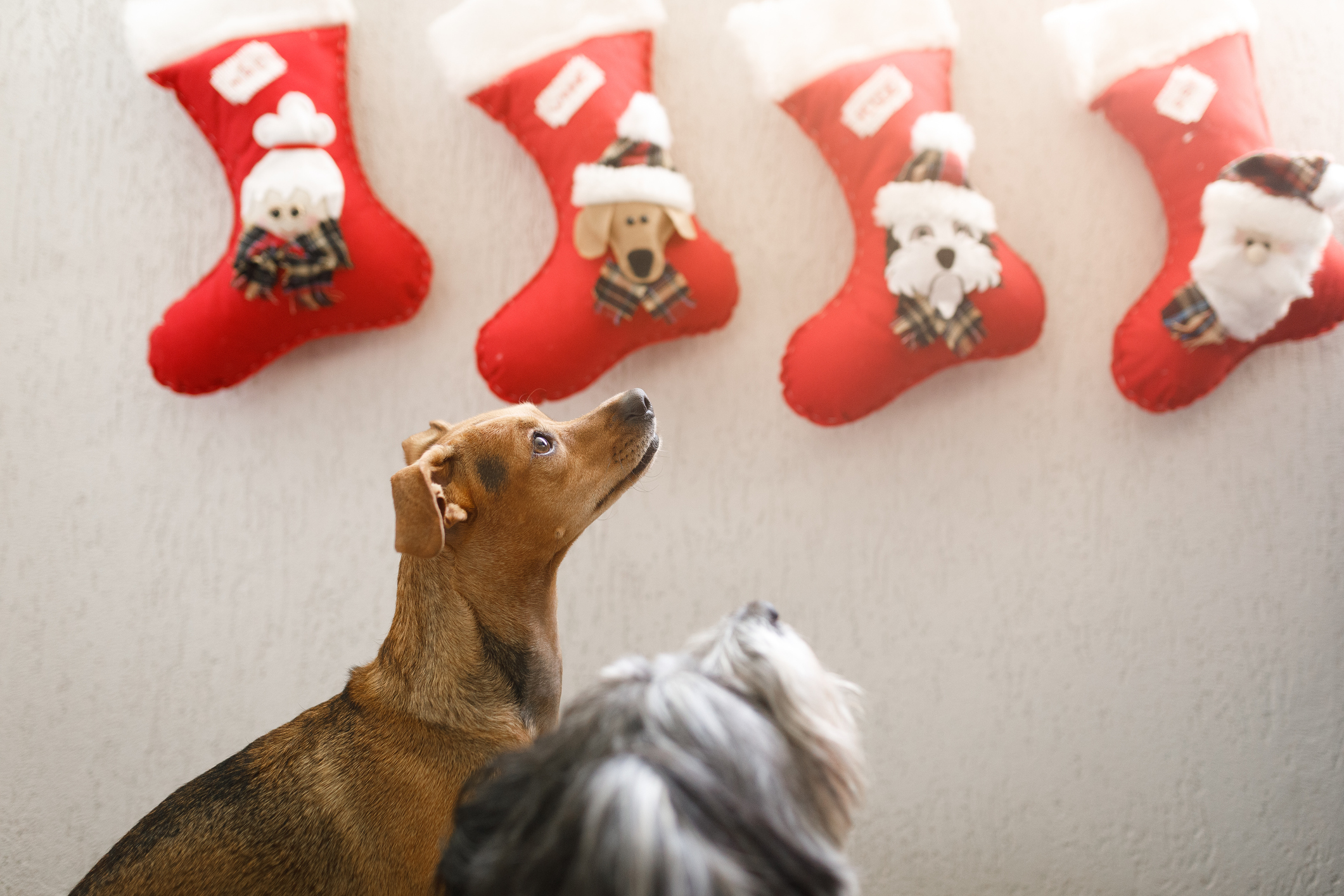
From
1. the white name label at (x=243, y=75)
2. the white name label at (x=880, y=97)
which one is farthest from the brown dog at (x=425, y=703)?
the white name label at (x=243, y=75)

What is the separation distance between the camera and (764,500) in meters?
1.76

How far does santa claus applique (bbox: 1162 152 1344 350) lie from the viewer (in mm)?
1446

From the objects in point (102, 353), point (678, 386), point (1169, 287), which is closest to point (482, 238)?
point (678, 386)

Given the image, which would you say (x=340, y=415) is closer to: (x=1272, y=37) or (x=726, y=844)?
(x=726, y=844)

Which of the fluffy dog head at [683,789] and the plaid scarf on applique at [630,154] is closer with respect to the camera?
the fluffy dog head at [683,789]

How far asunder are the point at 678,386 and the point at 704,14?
74 cm

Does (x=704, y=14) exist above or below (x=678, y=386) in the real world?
above

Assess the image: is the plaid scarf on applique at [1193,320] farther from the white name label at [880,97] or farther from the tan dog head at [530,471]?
the tan dog head at [530,471]

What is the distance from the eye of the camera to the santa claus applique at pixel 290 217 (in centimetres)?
157

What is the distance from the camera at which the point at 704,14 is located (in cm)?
177

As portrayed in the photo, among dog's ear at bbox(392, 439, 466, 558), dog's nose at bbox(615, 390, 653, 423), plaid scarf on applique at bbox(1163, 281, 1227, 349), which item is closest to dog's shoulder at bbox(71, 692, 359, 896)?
dog's ear at bbox(392, 439, 466, 558)

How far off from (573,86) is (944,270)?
737 millimetres

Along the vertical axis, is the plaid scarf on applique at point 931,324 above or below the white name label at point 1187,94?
below

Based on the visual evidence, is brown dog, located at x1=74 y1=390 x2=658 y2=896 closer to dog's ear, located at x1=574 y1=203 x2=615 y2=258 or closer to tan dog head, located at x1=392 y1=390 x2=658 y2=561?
tan dog head, located at x1=392 y1=390 x2=658 y2=561
